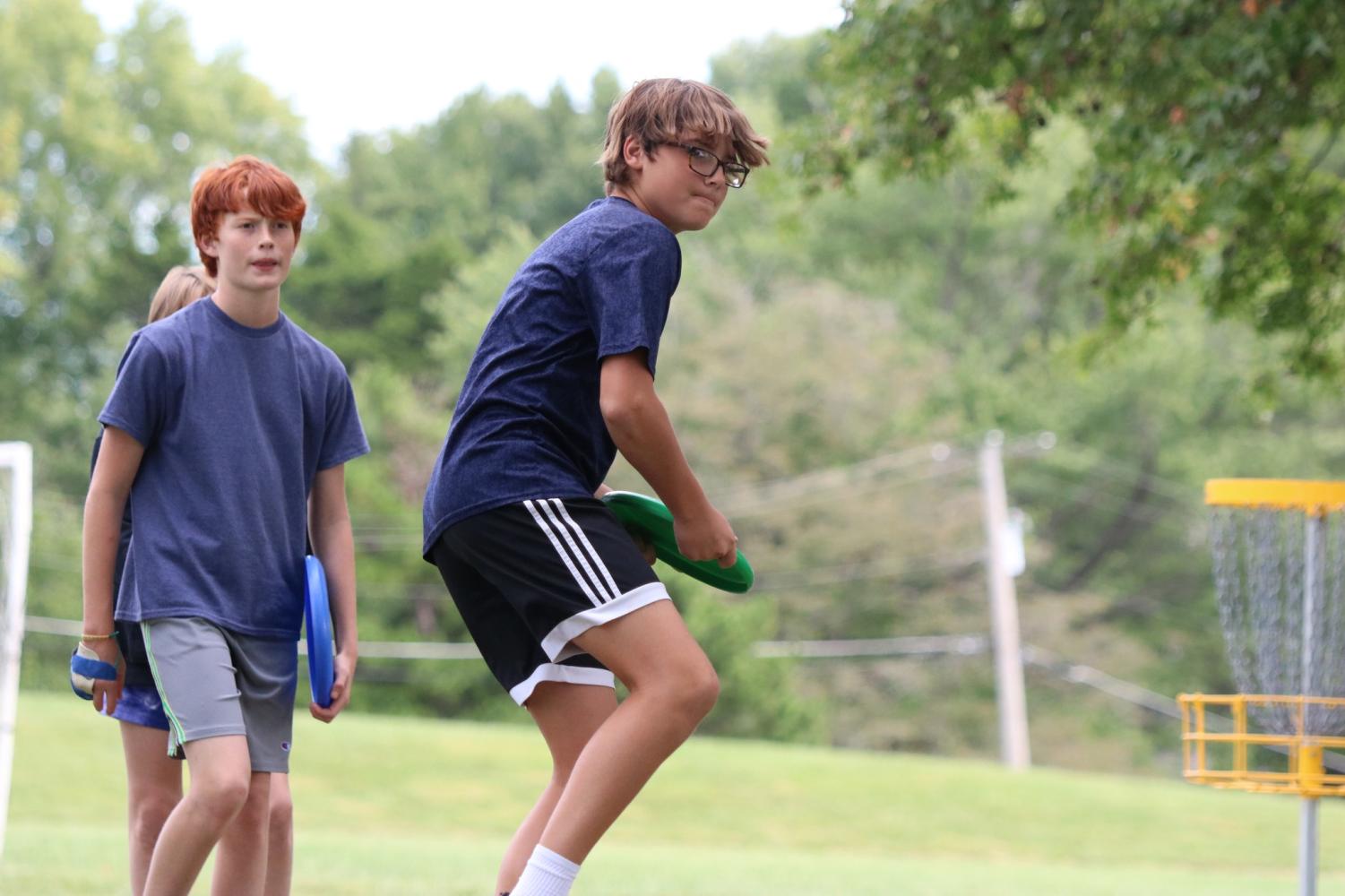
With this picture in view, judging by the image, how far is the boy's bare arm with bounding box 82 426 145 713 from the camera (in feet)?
12.3

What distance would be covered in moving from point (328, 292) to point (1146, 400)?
65.8ft

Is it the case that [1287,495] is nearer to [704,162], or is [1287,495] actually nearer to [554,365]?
[704,162]

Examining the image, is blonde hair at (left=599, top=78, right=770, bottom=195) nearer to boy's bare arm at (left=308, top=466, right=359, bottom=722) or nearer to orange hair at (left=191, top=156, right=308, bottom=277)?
orange hair at (left=191, top=156, right=308, bottom=277)

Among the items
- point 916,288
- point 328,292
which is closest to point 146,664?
point 328,292

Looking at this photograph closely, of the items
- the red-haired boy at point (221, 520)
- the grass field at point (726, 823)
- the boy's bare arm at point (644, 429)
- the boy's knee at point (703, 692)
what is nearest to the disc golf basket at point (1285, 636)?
the boy's knee at point (703, 692)

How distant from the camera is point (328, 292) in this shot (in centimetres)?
4066

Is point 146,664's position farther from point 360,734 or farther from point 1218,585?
point 360,734

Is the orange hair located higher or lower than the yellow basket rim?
higher

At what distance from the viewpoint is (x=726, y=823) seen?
17609 millimetres

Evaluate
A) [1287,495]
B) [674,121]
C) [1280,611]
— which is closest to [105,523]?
[674,121]

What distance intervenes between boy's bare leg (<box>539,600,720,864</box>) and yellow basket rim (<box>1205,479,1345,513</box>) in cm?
230

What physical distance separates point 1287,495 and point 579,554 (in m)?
2.60

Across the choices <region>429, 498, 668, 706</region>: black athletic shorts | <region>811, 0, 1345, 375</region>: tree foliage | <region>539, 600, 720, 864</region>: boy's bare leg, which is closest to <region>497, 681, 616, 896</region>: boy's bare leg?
<region>429, 498, 668, 706</region>: black athletic shorts

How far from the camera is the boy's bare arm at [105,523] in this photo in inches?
148
